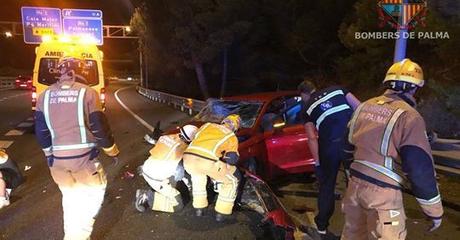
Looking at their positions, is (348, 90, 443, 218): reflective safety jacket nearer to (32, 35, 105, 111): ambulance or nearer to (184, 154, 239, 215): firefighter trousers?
(184, 154, 239, 215): firefighter trousers

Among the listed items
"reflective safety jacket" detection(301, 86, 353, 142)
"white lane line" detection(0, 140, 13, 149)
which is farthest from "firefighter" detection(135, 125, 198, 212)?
"white lane line" detection(0, 140, 13, 149)

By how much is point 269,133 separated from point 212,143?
6.44 feet

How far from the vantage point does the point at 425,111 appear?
39.9 ft

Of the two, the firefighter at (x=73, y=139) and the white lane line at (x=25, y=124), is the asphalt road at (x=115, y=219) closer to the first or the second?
the firefighter at (x=73, y=139)

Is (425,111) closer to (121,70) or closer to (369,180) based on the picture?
(369,180)

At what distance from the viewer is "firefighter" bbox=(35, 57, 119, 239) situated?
12.3 ft

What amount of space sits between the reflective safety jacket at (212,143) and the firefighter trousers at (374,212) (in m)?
1.74

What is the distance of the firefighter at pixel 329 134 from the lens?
489cm

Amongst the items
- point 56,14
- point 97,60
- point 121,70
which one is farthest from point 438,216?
point 121,70

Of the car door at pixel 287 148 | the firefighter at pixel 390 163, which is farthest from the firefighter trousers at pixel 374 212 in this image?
the car door at pixel 287 148

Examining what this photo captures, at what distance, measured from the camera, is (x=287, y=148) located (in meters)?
6.74

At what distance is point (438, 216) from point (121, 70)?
10915cm

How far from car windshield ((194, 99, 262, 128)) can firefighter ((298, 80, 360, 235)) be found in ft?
5.78

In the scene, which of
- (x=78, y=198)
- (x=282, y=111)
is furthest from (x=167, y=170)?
(x=282, y=111)
